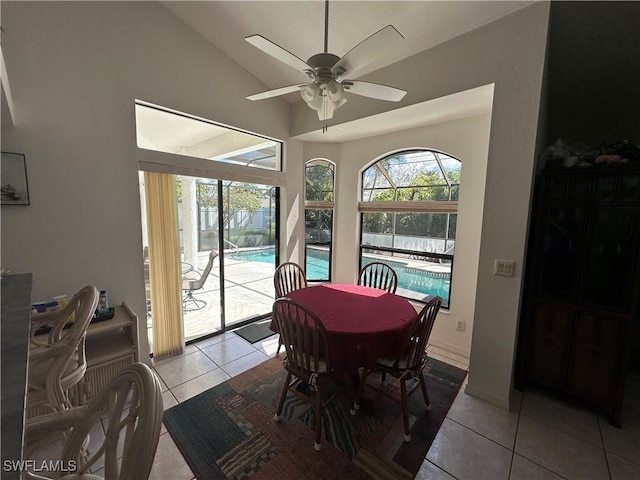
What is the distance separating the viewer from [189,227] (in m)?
3.04

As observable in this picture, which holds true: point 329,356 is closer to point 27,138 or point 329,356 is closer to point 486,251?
point 486,251

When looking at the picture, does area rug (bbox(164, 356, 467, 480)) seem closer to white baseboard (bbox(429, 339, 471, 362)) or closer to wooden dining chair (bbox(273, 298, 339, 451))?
wooden dining chair (bbox(273, 298, 339, 451))

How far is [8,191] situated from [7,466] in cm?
218

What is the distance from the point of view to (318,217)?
405 cm

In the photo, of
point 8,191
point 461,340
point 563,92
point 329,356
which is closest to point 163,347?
point 8,191

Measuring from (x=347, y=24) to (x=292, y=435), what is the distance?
3168 millimetres

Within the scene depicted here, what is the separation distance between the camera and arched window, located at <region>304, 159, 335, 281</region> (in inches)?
156

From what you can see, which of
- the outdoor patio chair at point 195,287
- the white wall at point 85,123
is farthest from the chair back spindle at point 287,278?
the white wall at point 85,123

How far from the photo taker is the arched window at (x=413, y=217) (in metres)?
3.06

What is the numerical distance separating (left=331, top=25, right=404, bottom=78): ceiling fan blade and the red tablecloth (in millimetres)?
1629

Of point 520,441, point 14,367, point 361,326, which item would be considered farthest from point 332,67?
point 520,441

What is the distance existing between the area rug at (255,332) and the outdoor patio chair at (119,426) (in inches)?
89.8

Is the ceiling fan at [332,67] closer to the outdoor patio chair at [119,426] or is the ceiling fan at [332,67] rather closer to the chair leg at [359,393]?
the outdoor patio chair at [119,426]

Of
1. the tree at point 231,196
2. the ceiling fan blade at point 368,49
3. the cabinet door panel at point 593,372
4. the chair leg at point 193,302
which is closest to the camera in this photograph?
the ceiling fan blade at point 368,49
